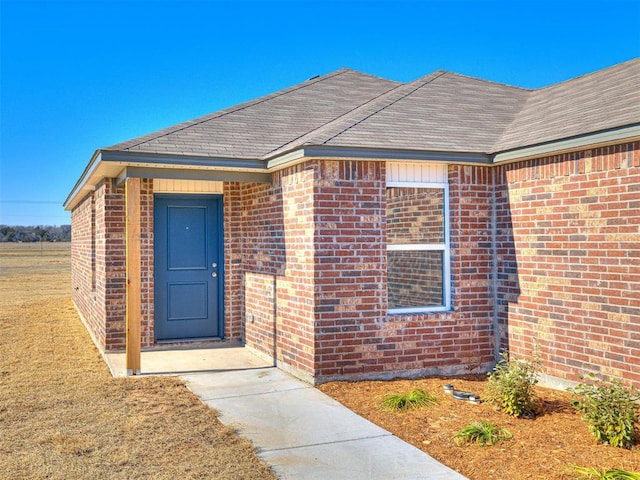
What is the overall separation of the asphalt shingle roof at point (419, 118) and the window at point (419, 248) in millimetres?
874

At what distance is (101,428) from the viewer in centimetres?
580

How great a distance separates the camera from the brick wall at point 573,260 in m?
6.33

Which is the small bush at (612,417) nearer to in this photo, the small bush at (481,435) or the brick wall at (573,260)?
the small bush at (481,435)

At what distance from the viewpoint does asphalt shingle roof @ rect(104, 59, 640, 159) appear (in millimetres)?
7664

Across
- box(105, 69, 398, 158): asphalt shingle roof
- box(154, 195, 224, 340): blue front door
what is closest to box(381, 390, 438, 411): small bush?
box(105, 69, 398, 158): asphalt shingle roof

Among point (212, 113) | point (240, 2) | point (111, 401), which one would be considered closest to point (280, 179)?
point (212, 113)

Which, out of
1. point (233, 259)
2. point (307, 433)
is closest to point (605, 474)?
point (307, 433)

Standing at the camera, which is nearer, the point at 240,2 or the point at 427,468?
the point at 427,468

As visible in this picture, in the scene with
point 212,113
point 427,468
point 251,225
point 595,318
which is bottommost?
point 427,468

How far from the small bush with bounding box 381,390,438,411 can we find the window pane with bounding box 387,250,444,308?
6.06 feet

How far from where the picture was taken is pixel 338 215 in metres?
7.57

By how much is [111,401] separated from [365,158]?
163 inches

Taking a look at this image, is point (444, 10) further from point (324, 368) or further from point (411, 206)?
point (324, 368)

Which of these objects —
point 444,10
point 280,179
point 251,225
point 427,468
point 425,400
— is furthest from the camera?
point 444,10
